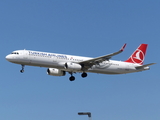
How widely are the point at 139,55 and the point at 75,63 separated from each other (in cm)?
1825

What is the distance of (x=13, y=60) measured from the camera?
66.2m

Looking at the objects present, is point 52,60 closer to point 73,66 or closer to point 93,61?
point 73,66

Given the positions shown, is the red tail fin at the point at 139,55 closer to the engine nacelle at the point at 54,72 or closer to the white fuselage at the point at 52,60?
the white fuselage at the point at 52,60

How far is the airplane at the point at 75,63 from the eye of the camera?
6650cm

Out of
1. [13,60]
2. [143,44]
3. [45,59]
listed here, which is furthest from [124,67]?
[13,60]

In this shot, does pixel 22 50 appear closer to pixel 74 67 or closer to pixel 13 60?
pixel 13 60

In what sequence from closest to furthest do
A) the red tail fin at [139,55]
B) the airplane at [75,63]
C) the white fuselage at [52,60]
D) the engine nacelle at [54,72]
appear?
1. the white fuselage at [52,60]
2. the airplane at [75,63]
3. the engine nacelle at [54,72]
4. the red tail fin at [139,55]

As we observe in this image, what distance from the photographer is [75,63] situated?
7088cm

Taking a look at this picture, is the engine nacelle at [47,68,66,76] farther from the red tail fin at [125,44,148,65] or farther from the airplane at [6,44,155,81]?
the red tail fin at [125,44,148,65]

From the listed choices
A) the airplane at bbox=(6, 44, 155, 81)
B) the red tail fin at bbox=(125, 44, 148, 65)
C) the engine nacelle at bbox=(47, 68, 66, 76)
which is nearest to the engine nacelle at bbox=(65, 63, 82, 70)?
the airplane at bbox=(6, 44, 155, 81)

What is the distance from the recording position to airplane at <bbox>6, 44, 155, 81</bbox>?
218ft

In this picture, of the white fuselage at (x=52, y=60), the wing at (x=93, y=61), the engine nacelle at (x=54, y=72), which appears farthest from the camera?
the engine nacelle at (x=54, y=72)

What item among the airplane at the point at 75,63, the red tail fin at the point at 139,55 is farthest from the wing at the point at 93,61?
the red tail fin at the point at 139,55

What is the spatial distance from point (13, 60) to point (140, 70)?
2656cm
